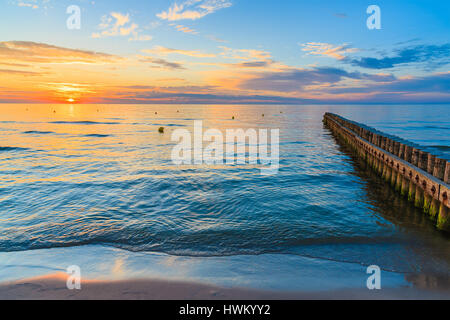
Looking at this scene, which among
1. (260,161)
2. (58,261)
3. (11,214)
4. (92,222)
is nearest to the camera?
(58,261)

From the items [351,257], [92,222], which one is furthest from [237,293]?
[92,222]

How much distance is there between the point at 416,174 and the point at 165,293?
902 cm

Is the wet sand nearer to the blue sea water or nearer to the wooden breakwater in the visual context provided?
the blue sea water

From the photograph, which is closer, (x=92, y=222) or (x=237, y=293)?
(x=237, y=293)

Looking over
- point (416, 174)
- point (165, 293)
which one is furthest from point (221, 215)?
point (416, 174)

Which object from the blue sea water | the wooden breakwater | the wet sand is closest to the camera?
the wet sand

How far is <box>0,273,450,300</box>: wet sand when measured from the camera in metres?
4.57

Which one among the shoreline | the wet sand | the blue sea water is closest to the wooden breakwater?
the blue sea water

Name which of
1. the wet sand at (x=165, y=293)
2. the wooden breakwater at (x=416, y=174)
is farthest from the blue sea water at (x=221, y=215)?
the wet sand at (x=165, y=293)

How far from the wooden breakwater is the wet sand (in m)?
3.71
